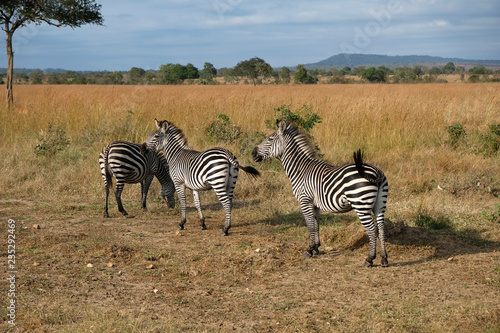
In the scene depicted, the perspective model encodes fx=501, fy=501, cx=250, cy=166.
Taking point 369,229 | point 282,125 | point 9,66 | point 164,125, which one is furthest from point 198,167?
point 9,66

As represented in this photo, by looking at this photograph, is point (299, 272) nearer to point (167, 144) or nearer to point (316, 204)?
point (316, 204)

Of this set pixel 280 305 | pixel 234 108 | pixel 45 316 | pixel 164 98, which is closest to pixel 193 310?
pixel 280 305

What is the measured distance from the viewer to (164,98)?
55.4 feet

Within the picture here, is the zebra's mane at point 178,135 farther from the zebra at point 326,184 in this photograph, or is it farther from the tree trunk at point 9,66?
the tree trunk at point 9,66

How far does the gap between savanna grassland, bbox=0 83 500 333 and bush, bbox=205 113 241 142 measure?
191 mm

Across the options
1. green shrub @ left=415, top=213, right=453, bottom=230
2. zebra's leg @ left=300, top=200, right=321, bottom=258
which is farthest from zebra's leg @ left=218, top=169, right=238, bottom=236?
green shrub @ left=415, top=213, right=453, bottom=230

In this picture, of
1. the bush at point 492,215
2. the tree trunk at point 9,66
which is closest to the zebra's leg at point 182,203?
the bush at point 492,215

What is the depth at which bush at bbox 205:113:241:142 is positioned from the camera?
11953mm

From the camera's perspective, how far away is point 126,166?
7.91m

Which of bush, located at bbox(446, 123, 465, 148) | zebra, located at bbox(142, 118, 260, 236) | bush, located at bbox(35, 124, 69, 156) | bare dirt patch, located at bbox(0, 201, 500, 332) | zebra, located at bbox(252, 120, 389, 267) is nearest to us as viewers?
bare dirt patch, located at bbox(0, 201, 500, 332)

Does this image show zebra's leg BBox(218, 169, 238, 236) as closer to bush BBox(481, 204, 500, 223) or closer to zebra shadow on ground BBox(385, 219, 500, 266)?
zebra shadow on ground BBox(385, 219, 500, 266)

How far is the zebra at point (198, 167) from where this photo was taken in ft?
22.3

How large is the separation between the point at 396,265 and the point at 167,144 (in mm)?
3840

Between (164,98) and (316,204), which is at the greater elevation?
(164,98)
